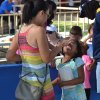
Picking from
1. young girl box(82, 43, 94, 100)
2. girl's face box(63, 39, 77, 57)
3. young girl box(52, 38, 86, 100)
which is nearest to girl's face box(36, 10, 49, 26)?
girl's face box(63, 39, 77, 57)

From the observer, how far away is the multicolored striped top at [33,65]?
11.0 ft

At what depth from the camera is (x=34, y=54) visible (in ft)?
11.0

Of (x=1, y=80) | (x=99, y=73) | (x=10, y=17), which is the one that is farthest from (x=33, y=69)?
(x=10, y=17)

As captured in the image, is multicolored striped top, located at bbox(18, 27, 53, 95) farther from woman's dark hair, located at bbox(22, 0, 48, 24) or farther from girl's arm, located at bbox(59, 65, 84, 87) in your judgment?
girl's arm, located at bbox(59, 65, 84, 87)

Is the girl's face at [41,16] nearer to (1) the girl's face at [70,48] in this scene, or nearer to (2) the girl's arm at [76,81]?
(1) the girl's face at [70,48]

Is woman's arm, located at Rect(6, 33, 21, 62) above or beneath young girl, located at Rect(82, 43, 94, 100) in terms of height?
above

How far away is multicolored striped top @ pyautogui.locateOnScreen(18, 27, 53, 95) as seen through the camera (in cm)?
336

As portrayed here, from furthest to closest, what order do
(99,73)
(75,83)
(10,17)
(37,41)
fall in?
1. (10,17)
2. (99,73)
3. (75,83)
4. (37,41)

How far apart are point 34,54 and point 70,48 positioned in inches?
18.7

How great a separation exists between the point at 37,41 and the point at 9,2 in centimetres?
980

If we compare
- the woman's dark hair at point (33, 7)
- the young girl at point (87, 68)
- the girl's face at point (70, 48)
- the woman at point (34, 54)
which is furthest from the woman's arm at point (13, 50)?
the young girl at point (87, 68)

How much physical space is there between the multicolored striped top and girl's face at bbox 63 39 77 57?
35 cm

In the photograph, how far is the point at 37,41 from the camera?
10.8 ft

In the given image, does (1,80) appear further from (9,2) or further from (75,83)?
(9,2)
